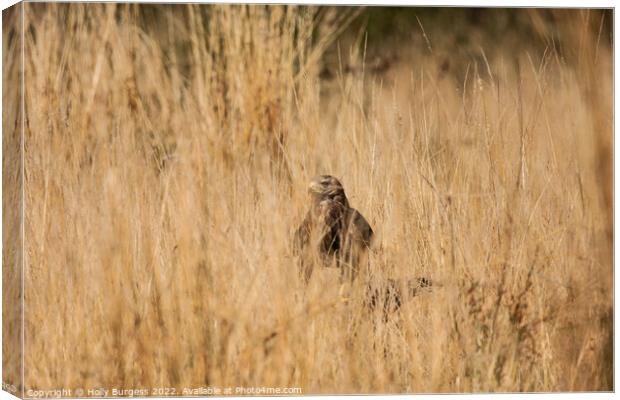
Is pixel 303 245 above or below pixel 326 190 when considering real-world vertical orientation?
below

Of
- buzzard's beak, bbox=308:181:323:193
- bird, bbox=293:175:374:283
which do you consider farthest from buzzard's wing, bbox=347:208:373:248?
buzzard's beak, bbox=308:181:323:193

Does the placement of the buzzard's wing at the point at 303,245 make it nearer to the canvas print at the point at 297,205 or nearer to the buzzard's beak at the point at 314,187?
the canvas print at the point at 297,205

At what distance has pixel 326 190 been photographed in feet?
11.7

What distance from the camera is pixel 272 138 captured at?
3.62 meters

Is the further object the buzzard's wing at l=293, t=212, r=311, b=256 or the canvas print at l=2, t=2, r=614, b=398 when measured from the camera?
the buzzard's wing at l=293, t=212, r=311, b=256

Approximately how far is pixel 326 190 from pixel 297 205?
5.1 inches

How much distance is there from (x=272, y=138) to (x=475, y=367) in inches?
46.2

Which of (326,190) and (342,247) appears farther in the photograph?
(326,190)

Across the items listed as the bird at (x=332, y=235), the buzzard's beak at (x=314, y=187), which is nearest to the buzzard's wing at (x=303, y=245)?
the bird at (x=332, y=235)

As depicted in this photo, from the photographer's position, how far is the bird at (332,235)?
11.2 feet

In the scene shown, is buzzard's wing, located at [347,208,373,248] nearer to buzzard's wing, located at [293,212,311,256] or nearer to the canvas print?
the canvas print

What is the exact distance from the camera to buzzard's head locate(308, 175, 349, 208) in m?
3.53

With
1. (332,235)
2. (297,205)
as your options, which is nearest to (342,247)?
(332,235)

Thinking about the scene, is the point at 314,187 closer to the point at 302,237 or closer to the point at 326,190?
the point at 326,190
